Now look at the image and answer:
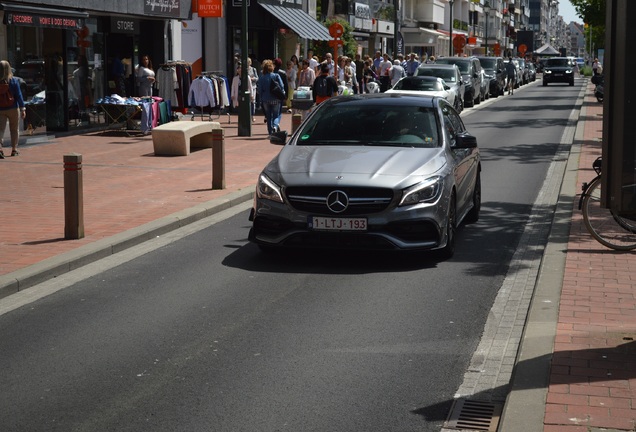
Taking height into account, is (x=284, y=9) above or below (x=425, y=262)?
above

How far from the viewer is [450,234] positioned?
33.3ft

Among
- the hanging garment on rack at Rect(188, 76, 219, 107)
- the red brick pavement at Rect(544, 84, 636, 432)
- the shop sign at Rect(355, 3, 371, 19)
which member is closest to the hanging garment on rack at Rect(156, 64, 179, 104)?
the hanging garment on rack at Rect(188, 76, 219, 107)

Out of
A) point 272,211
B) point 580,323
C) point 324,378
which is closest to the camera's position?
point 324,378

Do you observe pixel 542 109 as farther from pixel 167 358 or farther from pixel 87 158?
pixel 167 358

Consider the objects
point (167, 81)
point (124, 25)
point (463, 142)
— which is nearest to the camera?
point (463, 142)

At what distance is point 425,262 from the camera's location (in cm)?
1016

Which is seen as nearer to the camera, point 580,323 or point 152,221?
point 580,323

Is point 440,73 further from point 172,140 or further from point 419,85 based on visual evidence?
point 172,140

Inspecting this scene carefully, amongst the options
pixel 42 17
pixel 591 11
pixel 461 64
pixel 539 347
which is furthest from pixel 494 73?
pixel 539 347

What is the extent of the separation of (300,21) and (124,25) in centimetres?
1348

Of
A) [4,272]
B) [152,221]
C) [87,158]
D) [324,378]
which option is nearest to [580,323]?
[324,378]

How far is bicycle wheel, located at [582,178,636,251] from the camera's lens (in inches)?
404

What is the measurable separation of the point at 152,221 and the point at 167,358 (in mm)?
5467

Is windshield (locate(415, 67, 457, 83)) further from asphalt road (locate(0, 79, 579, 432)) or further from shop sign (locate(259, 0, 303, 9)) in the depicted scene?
asphalt road (locate(0, 79, 579, 432))
